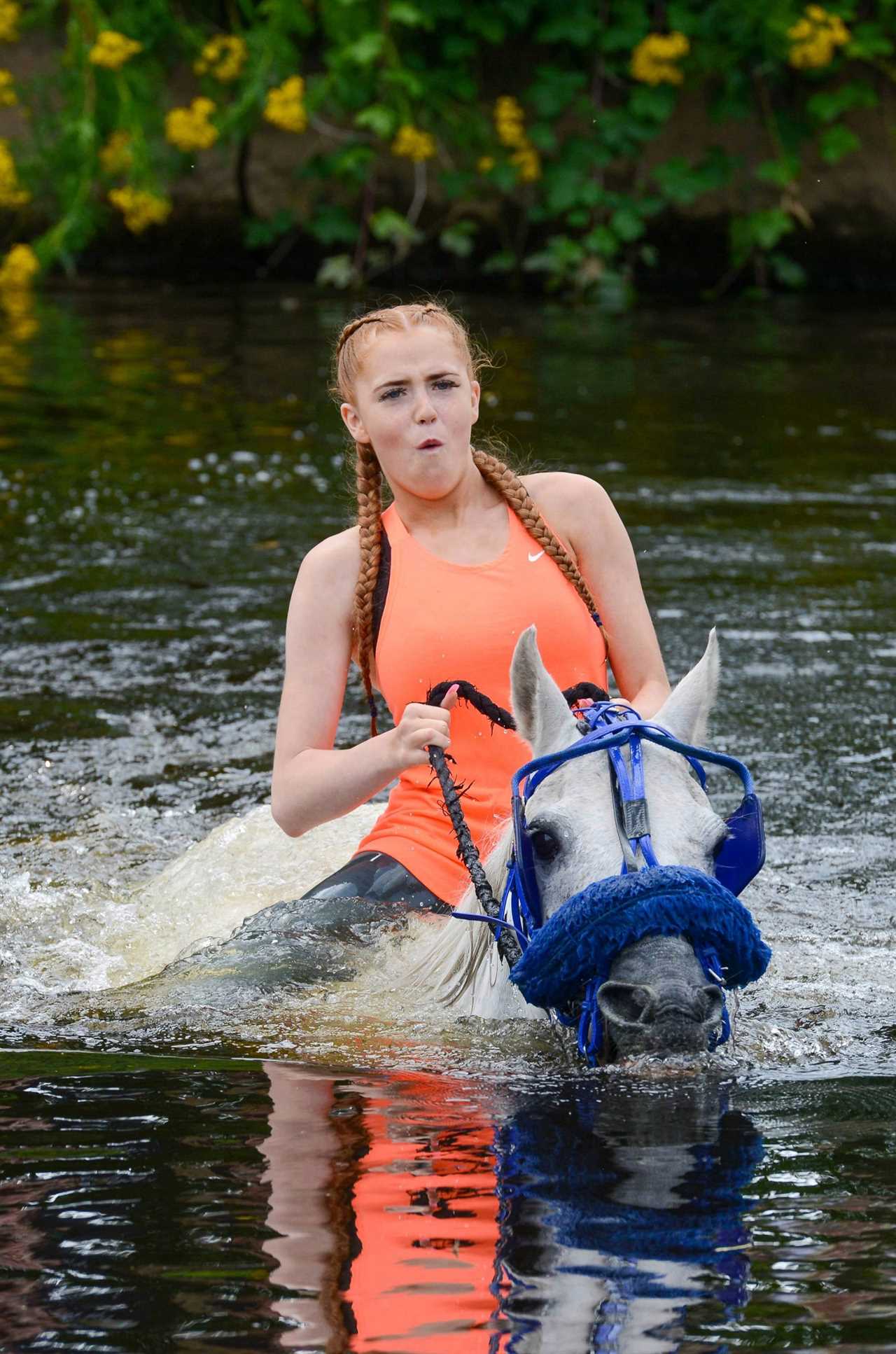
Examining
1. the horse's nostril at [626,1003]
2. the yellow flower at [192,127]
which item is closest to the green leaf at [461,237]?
the yellow flower at [192,127]

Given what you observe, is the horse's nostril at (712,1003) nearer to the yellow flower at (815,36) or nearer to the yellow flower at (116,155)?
the yellow flower at (815,36)

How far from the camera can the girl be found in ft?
12.4

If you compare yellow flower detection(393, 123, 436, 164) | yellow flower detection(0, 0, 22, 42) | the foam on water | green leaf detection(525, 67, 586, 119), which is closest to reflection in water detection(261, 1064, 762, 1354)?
the foam on water

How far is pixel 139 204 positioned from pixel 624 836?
44.5ft

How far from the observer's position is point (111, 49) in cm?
1489

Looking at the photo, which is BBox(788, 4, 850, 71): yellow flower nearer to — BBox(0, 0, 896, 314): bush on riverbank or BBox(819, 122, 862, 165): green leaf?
BBox(0, 0, 896, 314): bush on riverbank

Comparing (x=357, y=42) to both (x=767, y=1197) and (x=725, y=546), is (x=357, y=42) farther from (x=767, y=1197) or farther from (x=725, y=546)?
(x=767, y=1197)

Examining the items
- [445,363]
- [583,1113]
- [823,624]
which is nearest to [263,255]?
[823,624]

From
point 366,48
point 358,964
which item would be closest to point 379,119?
point 366,48

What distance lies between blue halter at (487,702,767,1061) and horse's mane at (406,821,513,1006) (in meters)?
0.10

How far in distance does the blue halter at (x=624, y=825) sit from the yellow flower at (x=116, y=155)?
13717 millimetres

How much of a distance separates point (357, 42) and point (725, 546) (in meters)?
8.61

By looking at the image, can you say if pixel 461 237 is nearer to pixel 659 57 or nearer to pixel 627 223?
pixel 627 223

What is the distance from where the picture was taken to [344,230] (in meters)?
16.2
